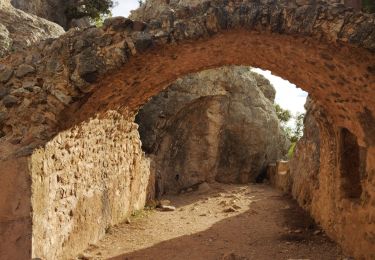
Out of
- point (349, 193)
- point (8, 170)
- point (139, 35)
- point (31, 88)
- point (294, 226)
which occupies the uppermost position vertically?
point (139, 35)

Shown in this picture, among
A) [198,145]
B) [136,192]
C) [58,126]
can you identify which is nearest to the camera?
[58,126]

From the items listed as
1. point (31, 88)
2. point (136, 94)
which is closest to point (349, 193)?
point (136, 94)

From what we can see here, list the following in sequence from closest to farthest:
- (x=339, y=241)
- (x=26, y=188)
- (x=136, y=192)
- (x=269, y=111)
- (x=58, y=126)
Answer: (x=26, y=188) → (x=58, y=126) → (x=339, y=241) → (x=136, y=192) → (x=269, y=111)

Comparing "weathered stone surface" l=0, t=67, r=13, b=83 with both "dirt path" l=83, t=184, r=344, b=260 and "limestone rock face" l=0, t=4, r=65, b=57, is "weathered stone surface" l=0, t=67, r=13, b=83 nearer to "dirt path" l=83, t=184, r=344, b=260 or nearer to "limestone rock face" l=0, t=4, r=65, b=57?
"limestone rock face" l=0, t=4, r=65, b=57

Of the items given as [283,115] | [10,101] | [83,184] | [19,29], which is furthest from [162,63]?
[283,115]

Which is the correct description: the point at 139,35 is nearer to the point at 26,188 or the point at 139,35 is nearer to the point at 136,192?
the point at 26,188

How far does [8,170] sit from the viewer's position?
4836 mm

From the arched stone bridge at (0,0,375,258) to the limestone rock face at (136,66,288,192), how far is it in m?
7.53

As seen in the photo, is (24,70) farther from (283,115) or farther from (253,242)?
(283,115)

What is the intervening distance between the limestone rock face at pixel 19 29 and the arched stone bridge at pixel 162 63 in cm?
187

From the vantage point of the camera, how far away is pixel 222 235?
25.7 ft

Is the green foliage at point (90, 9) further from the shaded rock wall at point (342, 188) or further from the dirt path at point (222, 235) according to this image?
the shaded rock wall at point (342, 188)

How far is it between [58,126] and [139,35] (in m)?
1.60

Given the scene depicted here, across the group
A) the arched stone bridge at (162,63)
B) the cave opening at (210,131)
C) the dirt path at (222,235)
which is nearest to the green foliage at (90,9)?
the cave opening at (210,131)
